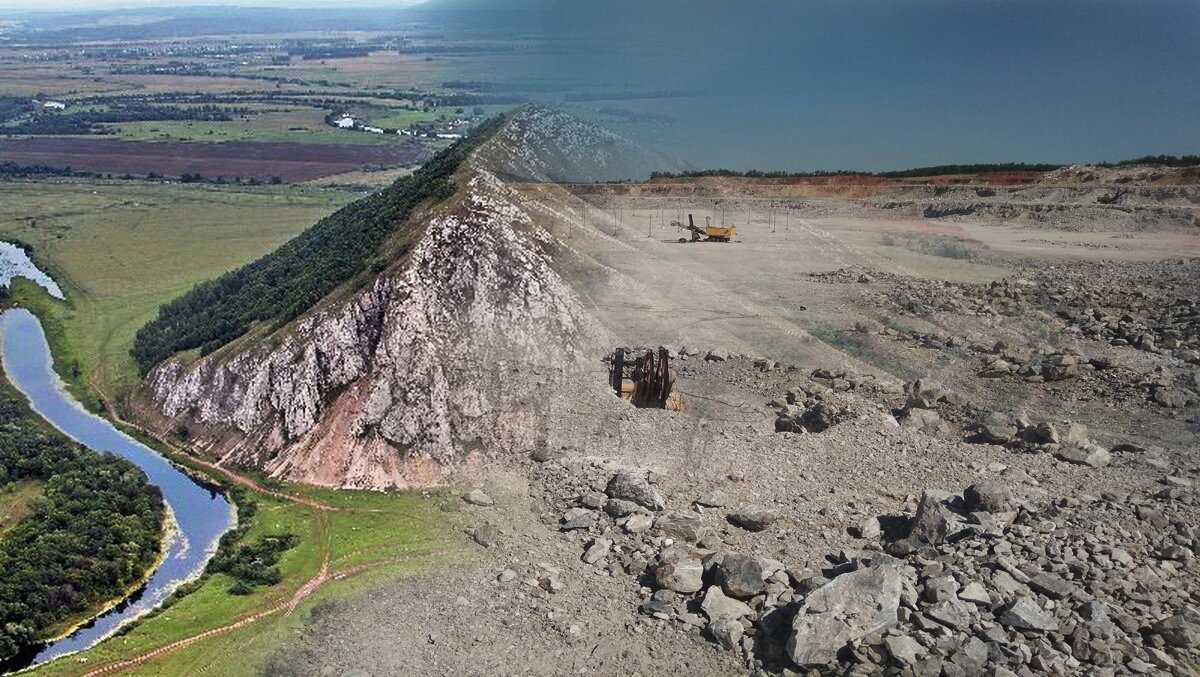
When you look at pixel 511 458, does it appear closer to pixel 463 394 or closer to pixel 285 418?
pixel 463 394

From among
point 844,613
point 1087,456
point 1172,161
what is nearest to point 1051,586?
point 844,613

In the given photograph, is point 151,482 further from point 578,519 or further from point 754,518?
point 754,518

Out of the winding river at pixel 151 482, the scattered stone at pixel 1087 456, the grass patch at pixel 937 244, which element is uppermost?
the grass patch at pixel 937 244

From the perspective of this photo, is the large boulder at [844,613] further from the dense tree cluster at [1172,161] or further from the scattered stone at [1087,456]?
the dense tree cluster at [1172,161]

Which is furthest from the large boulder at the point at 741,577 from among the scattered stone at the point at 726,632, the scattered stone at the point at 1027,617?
the scattered stone at the point at 1027,617

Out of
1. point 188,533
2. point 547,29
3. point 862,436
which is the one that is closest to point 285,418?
point 188,533
